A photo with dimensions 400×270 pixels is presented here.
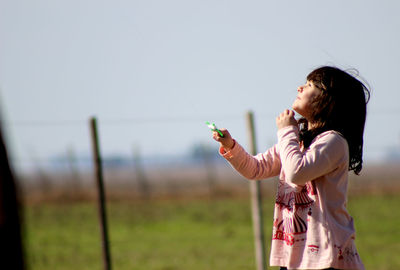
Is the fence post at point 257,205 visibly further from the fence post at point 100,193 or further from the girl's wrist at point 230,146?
the girl's wrist at point 230,146

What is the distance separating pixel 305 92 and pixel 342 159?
1.19 feet

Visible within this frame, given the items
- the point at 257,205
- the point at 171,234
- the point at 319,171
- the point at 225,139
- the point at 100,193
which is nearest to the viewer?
the point at 319,171

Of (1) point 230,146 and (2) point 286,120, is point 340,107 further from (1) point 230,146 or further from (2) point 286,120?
(1) point 230,146

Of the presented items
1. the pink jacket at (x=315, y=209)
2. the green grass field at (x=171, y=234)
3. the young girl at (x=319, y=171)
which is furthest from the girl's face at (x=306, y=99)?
the green grass field at (x=171, y=234)

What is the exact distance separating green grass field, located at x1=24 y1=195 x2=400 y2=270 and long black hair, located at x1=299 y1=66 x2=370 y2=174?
4.59 meters

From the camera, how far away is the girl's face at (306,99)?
2775 millimetres

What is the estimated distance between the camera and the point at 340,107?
275 cm

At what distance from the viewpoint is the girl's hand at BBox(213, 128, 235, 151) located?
291cm

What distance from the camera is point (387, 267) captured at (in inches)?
272

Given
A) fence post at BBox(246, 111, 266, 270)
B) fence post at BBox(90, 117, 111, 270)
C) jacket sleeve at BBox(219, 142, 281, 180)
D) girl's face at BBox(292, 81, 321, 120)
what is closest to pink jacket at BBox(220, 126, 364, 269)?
girl's face at BBox(292, 81, 321, 120)

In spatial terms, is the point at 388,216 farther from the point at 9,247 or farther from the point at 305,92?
the point at 9,247

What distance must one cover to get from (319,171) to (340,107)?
34cm

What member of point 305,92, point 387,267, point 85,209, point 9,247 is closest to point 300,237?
point 305,92

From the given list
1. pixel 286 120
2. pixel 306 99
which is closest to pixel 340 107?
pixel 306 99
